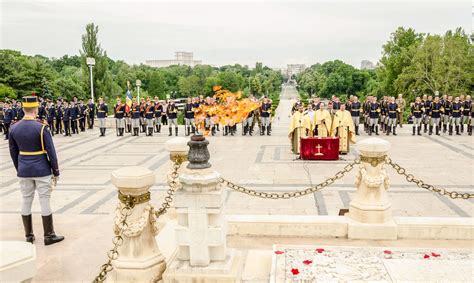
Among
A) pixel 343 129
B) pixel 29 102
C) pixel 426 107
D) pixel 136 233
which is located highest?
pixel 29 102

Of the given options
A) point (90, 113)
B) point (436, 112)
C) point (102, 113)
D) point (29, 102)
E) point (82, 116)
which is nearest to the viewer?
point (29, 102)

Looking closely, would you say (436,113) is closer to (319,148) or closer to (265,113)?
(265,113)

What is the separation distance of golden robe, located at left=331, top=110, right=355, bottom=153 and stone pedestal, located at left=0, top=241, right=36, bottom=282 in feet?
39.5

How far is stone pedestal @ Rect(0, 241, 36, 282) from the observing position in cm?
279

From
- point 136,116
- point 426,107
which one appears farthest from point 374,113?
point 136,116

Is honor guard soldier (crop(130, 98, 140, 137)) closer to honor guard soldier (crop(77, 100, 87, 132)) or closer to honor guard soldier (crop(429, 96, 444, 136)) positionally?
honor guard soldier (crop(77, 100, 87, 132))

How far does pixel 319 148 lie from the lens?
525 inches

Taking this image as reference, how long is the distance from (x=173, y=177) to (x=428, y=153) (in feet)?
37.3

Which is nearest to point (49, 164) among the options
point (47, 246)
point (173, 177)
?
point (47, 246)

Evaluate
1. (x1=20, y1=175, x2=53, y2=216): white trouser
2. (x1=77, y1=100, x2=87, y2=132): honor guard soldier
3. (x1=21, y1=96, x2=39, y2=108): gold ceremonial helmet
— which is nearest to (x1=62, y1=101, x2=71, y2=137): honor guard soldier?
(x1=77, y1=100, x2=87, y2=132): honor guard soldier

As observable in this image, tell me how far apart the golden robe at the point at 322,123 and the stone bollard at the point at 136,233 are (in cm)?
1007

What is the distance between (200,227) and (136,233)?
0.66 metres

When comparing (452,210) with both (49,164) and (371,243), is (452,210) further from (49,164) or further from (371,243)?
(49,164)

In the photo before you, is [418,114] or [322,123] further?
[418,114]
